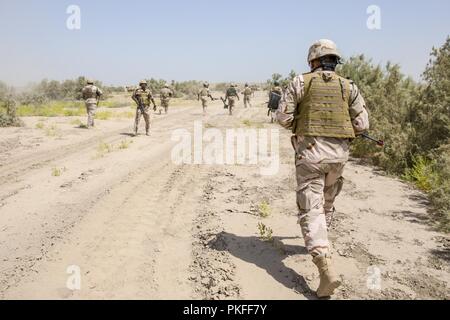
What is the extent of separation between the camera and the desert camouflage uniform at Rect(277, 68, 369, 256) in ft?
11.1

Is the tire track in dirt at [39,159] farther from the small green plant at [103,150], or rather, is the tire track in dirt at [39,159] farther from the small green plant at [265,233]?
the small green plant at [265,233]

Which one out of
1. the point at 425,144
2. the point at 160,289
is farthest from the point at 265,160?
the point at 160,289

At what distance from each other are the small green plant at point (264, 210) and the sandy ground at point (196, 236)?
0.11 ft

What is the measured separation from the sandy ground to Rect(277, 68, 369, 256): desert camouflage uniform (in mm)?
539

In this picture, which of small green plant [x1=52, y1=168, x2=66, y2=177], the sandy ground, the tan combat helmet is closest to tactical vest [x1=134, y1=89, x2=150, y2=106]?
the sandy ground

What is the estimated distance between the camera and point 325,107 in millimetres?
3506

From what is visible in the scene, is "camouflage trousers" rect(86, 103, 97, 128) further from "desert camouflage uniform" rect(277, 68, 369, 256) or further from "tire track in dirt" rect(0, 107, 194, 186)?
"desert camouflage uniform" rect(277, 68, 369, 256)

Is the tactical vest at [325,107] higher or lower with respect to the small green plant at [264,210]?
higher

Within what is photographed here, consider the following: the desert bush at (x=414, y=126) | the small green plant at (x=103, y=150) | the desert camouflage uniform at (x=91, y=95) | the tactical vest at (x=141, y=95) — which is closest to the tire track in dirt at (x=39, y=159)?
the small green plant at (x=103, y=150)

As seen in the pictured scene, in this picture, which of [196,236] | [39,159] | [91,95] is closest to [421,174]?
[196,236]

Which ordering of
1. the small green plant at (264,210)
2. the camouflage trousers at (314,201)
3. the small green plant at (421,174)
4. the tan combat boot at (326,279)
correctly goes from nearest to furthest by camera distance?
1. the tan combat boot at (326,279)
2. the camouflage trousers at (314,201)
3. the small green plant at (264,210)
4. the small green plant at (421,174)

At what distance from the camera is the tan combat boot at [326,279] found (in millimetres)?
3191

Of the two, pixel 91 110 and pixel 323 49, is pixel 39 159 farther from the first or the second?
pixel 323 49

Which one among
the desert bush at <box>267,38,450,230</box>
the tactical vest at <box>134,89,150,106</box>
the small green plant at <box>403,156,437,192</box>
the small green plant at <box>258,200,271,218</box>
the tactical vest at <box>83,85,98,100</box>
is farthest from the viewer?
the tactical vest at <box>83,85,98,100</box>
